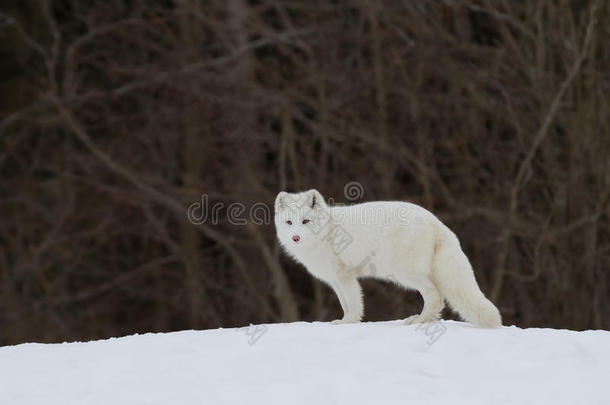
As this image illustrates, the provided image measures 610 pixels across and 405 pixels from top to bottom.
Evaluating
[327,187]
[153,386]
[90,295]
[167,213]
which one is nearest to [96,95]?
[167,213]

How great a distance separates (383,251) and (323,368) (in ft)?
4.51

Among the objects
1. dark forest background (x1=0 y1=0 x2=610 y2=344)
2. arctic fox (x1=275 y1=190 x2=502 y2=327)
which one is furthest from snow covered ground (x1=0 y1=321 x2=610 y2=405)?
dark forest background (x1=0 y1=0 x2=610 y2=344)

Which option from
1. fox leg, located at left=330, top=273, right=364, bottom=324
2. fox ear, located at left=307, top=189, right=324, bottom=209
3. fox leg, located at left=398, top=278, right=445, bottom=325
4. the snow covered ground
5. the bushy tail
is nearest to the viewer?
the snow covered ground

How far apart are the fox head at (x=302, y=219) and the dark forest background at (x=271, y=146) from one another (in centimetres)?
608

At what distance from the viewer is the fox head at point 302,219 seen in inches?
267

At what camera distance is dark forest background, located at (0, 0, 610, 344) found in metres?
12.8

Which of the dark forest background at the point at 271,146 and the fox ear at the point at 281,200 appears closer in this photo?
the fox ear at the point at 281,200

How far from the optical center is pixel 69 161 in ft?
50.3

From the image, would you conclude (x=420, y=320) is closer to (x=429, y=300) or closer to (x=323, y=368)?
(x=429, y=300)

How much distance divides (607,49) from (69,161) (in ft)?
28.4

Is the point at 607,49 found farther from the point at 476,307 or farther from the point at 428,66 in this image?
the point at 476,307

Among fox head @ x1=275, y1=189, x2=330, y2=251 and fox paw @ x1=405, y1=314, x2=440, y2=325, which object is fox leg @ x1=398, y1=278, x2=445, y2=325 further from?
fox head @ x1=275, y1=189, x2=330, y2=251

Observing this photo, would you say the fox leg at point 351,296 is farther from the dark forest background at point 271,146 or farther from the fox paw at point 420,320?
the dark forest background at point 271,146

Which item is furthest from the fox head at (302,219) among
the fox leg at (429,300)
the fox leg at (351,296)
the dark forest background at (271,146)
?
the dark forest background at (271,146)
